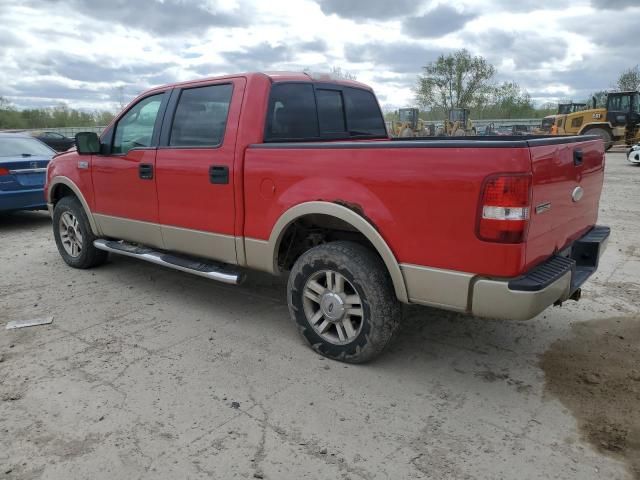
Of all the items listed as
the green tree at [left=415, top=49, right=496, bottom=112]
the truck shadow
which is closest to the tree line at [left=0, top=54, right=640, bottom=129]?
the green tree at [left=415, top=49, right=496, bottom=112]

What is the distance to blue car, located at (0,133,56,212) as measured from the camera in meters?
8.07

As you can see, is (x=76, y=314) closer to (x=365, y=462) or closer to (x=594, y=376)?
(x=365, y=462)

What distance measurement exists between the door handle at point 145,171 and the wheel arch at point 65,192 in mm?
1188

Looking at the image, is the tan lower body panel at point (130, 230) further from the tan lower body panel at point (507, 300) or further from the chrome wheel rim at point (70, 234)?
the tan lower body panel at point (507, 300)

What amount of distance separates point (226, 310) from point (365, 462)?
93.5 inches

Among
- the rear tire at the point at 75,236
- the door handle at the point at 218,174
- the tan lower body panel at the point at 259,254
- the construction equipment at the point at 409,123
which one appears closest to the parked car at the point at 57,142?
the rear tire at the point at 75,236

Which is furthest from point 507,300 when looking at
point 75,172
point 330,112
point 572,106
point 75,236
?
point 572,106

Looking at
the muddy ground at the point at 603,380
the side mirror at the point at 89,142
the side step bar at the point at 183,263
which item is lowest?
the muddy ground at the point at 603,380

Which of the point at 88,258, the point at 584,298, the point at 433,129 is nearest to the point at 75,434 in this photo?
the point at 88,258

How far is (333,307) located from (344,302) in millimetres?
99

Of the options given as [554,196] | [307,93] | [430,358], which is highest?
[307,93]

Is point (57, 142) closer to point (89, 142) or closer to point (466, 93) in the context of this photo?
point (89, 142)

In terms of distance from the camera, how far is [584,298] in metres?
4.68

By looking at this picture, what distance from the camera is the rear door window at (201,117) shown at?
13.3 ft
